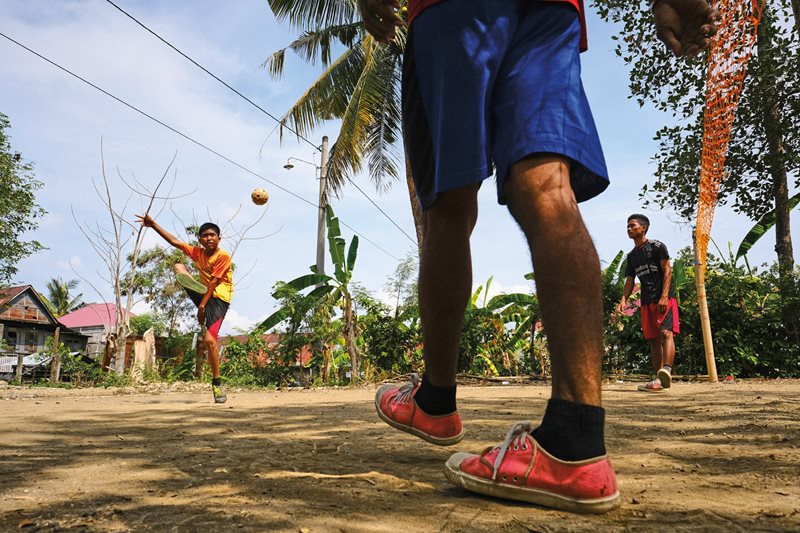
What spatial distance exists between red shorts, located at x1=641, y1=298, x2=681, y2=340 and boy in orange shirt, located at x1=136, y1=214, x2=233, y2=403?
452 centimetres

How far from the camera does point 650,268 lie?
627cm

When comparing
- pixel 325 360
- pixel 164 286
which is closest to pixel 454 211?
pixel 325 360

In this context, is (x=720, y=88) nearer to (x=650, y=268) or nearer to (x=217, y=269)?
(x=650, y=268)

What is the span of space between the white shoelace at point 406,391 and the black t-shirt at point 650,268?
5135 mm

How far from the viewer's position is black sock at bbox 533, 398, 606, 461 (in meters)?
1.21

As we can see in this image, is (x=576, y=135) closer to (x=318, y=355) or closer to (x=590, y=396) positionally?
(x=590, y=396)

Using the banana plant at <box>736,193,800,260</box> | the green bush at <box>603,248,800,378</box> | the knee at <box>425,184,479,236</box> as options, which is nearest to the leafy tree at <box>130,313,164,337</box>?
the green bush at <box>603,248,800,378</box>

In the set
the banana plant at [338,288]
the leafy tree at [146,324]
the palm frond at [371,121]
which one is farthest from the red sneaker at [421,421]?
the leafy tree at [146,324]

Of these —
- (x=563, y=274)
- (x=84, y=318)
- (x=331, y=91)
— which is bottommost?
(x=563, y=274)

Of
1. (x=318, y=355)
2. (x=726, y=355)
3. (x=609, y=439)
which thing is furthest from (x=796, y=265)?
(x=609, y=439)

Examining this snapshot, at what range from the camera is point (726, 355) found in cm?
969

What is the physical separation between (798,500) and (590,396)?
0.49 m

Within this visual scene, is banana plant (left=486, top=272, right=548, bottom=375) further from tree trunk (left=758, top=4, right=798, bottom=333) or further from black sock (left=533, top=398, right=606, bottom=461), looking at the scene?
black sock (left=533, top=398, right=606, bottom=461)

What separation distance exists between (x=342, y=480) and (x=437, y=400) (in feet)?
1.26
